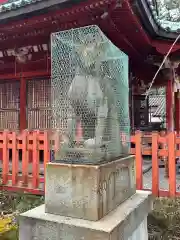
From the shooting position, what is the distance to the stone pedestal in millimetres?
2291

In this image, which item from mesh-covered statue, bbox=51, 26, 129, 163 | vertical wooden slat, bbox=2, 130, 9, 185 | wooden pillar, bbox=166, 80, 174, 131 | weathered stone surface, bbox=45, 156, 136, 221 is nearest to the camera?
weathered stone surface, bbox=45, 156, 136, 221

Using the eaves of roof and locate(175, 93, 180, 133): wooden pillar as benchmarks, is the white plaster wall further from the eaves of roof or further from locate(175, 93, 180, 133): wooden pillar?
locate(175, 93, 180, 133): wooden pillar

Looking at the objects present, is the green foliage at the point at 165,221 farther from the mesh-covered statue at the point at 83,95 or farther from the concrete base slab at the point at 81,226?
the mesh-covered statue at the point at 83,95

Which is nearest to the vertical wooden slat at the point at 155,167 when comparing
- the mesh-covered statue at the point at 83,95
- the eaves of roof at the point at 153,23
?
the mesh-covered statue at the point at 83,95

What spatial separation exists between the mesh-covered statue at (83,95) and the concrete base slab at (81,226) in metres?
0.54

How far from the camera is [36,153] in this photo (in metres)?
4.57

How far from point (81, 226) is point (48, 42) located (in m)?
5.32

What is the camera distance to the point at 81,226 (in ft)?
7.41

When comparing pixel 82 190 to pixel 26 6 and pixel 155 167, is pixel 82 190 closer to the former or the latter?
pixel 155 167

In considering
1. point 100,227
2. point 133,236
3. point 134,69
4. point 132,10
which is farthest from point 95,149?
point 134,69

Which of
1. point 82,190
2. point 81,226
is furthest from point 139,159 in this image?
point 81,226

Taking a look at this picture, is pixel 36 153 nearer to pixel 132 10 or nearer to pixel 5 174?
pixel 5 174

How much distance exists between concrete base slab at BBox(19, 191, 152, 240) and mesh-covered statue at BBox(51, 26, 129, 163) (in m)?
0.54

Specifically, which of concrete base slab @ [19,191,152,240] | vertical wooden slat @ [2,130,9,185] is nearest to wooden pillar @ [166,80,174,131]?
vertical wooden slat @ [2,130,9,185]
